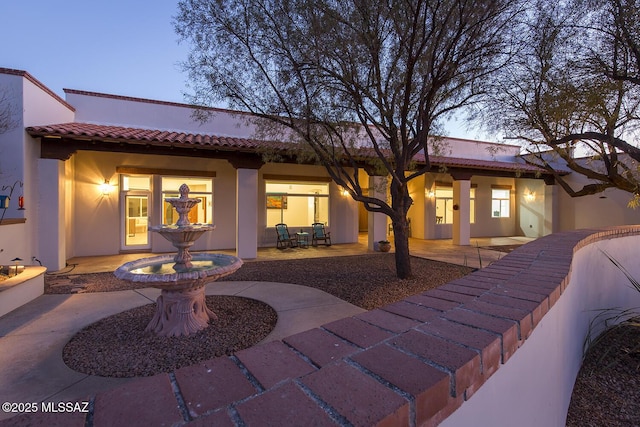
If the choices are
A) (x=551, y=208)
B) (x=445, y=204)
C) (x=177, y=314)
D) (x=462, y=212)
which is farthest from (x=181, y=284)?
(x=551, y=208)

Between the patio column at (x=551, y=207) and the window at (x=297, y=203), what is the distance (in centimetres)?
1144

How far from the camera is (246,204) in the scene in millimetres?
9695

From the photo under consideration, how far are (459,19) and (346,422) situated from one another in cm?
649

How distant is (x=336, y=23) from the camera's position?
5.69 m

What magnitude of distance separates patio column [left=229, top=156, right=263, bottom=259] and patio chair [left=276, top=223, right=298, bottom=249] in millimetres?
2327

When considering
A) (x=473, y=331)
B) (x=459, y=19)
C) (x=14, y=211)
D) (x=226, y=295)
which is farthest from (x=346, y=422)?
(x=14, y=211)

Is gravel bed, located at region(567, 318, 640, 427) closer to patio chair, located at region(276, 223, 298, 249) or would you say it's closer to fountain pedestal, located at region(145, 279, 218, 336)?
fountain pedestal, located at region(145, 279, 218, 336)

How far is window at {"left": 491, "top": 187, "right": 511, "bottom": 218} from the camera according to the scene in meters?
17.0

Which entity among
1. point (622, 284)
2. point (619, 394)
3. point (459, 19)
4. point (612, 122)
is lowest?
point (619, 394)

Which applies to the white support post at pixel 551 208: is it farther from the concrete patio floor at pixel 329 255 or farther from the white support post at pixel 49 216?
the white support post at pixel 49 216

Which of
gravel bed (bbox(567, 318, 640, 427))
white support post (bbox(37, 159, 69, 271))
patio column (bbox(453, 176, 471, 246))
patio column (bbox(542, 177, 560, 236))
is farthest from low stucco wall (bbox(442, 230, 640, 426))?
patio column (bbox(542, 177, 560, 236))

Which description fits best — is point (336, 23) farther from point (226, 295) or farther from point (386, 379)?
point (386, 379)

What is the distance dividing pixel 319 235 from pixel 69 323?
924 centimetres

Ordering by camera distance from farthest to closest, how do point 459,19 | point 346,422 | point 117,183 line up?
point 117,183, point 459,19, point 346,422
